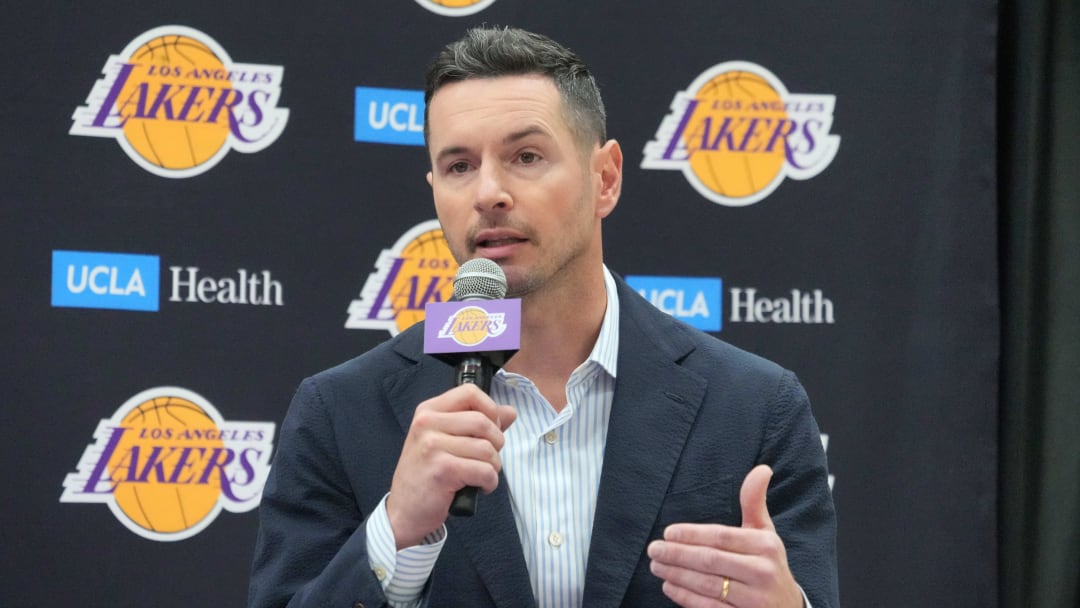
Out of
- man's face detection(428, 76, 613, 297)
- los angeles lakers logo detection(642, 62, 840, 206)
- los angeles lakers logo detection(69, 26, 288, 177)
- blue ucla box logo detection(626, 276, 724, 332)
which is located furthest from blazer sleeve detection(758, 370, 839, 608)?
los angeles lakers logo detection(69, 26, 288, 177)

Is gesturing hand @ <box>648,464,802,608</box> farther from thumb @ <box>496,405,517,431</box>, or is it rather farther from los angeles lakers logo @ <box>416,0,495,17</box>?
los angeles lakers logo @ <box>416,0,495,17</box>

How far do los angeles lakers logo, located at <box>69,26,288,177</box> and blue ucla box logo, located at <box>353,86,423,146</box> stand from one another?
22 centimetres

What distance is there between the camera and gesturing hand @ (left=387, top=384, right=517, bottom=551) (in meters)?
1.47

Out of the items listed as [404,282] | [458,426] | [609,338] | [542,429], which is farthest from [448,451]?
[404,282]

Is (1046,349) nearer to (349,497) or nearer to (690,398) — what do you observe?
(690,398)

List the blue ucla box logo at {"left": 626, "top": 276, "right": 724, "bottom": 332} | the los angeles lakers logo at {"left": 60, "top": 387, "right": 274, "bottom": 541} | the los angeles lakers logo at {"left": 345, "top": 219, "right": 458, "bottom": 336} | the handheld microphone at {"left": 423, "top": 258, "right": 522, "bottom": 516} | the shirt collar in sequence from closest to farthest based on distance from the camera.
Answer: the handheld microphone at {"left": 423, "top": 258, "right": 522, "bottom": 516} < the shirt collar < the los angeles lakers logo at {"left": 60, "top": 387, "right": 274, "bottom": 541} < the los angeles lakers logo at {"left": 345, "top": 219, "right": 458, "bottom": 336} < the blue ucla box logo at {"left": 626, "top": 276, "right": 724, "bottom": 332}

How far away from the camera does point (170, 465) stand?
317 centimetres

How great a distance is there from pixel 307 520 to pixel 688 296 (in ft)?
5.98

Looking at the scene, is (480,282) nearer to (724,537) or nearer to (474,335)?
(474,335)

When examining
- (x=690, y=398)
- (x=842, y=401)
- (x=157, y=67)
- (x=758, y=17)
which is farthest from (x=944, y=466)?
(x=157, y=67)

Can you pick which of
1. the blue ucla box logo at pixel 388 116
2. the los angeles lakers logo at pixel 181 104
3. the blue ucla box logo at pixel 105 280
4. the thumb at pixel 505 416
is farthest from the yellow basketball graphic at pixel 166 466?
the thumb at pixel 505 416

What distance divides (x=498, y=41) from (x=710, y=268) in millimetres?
1531

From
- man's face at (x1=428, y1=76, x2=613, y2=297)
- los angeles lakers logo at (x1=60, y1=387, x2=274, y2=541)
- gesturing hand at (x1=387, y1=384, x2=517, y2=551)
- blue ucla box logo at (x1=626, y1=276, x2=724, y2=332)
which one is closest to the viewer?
gesturing hand at (x1=387, y1=384, x2=517, y2=551)

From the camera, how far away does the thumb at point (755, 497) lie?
160 centimetres
